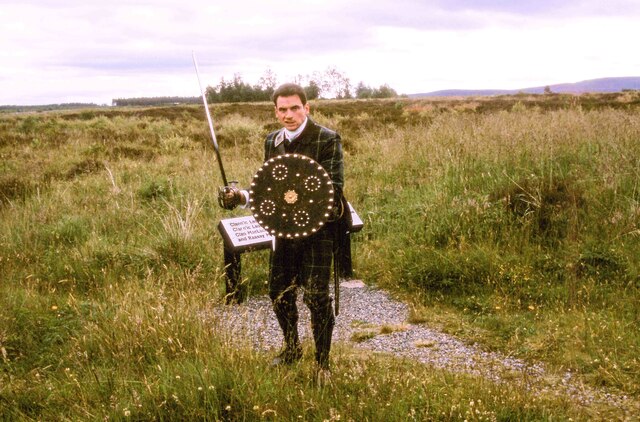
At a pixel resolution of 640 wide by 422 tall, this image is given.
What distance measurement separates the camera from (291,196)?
3.05 meters

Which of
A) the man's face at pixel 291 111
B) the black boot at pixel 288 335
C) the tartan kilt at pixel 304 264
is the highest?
the man's face at pixel 291 111

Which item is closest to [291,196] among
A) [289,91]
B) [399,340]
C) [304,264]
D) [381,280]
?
[304,264]

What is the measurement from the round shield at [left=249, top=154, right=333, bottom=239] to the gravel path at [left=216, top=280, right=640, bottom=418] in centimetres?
66

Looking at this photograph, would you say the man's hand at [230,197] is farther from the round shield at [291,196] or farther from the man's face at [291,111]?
the man's face at [291,111]

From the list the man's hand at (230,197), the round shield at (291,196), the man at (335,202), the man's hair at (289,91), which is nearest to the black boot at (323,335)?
the man at (335,202)

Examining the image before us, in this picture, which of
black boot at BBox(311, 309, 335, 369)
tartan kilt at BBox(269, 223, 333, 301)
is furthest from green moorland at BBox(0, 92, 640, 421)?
tartan kilt at BBox(269, 223, 333, 301)

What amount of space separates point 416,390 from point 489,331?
1596 millimetres

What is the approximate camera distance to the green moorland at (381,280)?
2898 millimetres

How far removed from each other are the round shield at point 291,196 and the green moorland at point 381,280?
33.3 inches

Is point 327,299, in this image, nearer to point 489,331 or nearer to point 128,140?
point 489,331

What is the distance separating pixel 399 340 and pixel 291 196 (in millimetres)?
1974

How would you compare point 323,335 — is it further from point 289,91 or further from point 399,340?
point 289,91

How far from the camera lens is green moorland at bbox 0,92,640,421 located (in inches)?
114

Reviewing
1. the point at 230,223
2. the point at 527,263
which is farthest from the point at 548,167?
the point at 230,223
